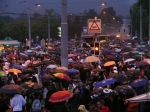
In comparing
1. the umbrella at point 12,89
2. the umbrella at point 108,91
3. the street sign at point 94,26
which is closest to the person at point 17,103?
the umbrella at point 12,89

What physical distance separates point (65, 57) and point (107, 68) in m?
2.23

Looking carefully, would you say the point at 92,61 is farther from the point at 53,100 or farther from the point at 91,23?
the point at 53,100

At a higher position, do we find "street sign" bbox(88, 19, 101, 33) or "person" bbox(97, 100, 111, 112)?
"street sign" bbox(88, 19, 101, 33)

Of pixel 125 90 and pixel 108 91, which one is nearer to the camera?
pixel 108 91

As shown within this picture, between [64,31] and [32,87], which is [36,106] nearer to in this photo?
[32,87]

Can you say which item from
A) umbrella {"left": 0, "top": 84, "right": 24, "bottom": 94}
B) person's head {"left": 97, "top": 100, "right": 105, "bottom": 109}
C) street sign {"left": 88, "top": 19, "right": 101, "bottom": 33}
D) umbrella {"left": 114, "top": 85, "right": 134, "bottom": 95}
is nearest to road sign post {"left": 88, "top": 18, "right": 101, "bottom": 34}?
street sign {"left": 88, "top": 19, "right": 101, "bottom": 33}

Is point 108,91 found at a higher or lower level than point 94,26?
lower

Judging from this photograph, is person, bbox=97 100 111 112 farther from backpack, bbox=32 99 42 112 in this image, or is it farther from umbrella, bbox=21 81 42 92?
umbrella, bbox=21 81 42 92

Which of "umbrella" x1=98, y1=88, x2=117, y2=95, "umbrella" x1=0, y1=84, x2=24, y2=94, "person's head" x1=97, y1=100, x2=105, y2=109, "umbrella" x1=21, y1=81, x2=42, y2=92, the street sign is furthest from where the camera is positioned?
the street sign

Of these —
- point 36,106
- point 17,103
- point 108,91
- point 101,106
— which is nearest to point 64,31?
point 36,106

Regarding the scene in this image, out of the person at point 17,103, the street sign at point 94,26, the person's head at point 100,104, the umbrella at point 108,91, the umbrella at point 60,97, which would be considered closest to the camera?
the person's head at point 100,104

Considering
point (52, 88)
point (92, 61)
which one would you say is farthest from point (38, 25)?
point (52, 88)

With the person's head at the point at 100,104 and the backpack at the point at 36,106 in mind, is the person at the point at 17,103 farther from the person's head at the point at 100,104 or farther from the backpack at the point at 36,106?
the person's head at the point at 100,104

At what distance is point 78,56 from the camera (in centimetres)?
3622
